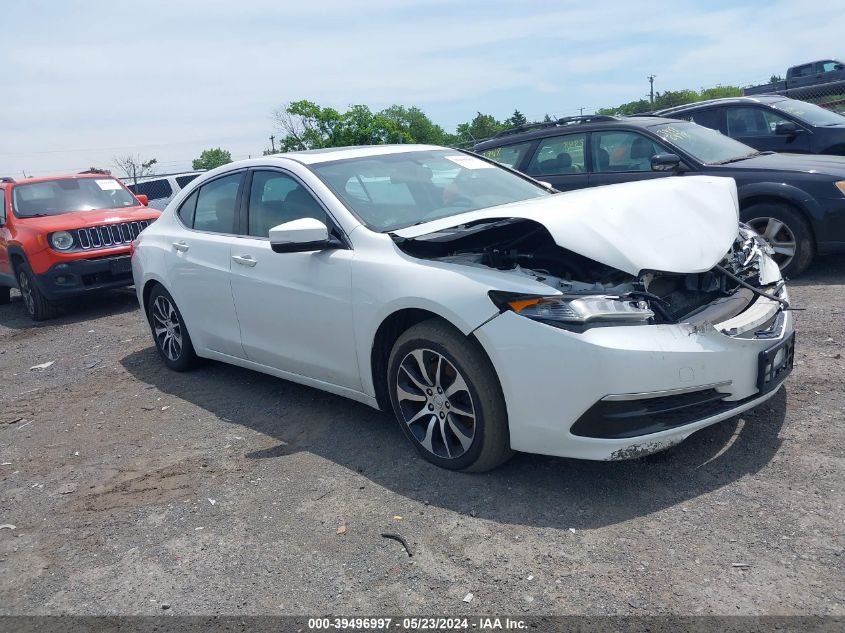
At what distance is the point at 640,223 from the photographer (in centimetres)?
374

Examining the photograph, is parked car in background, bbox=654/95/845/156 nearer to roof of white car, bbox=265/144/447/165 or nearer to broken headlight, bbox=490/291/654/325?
roof of white car, bbox=265/144/447/165

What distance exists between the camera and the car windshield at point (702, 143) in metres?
7.69

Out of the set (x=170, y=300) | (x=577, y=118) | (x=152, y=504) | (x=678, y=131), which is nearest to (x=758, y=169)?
(x=678, y=131)

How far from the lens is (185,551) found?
11.4ft

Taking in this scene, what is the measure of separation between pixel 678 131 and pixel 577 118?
3.79ft

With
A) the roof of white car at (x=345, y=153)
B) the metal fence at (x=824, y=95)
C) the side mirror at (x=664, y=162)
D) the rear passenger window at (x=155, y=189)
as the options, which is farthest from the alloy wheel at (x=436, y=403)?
the metal fence at (x=824, y=95)

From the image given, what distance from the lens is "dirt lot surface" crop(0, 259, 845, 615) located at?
2.88 metres

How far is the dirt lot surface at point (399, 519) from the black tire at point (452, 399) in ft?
0.44

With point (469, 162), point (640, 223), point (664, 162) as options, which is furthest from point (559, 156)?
point (640, 223)

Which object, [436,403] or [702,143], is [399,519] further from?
[702,143]

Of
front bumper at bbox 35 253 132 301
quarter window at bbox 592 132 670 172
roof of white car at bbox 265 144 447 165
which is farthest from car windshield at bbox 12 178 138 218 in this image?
quarter window at bbox 592 132 670 172

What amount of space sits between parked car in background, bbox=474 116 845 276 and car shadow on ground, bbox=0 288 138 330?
525cm

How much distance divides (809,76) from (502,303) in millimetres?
31016

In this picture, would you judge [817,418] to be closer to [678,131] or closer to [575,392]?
[575,392]
